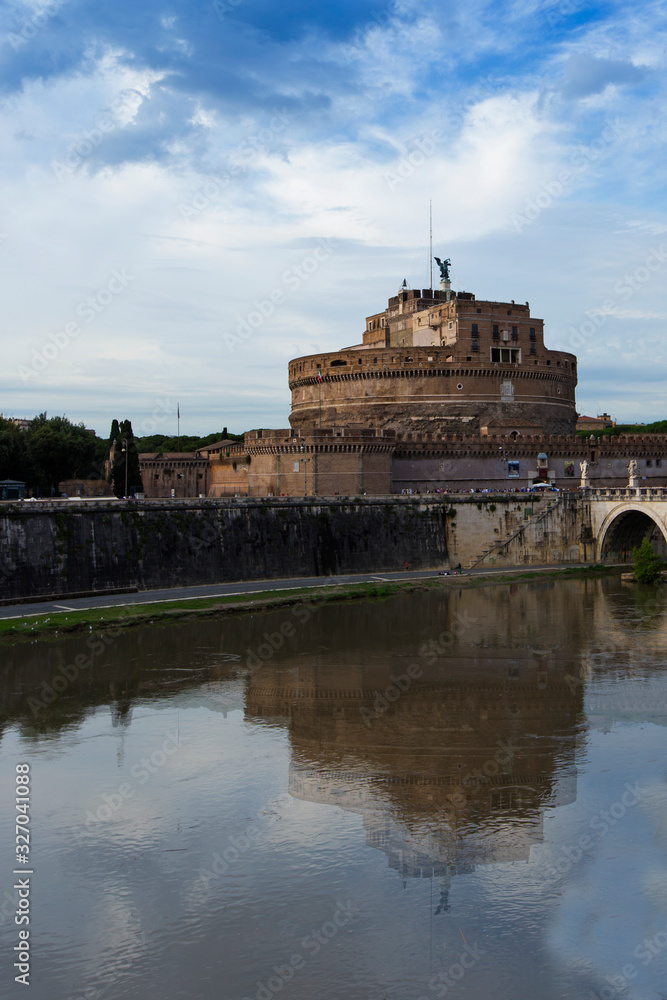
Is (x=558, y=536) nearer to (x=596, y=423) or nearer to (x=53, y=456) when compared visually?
(x=53, y=456)

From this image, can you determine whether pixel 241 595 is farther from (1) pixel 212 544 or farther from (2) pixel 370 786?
(2) pixel 370 786

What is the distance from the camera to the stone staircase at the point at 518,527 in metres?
55.7

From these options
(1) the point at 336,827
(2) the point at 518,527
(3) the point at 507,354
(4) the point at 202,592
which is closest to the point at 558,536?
(2) the point at 518,527

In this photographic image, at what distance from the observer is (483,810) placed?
57.4 feet

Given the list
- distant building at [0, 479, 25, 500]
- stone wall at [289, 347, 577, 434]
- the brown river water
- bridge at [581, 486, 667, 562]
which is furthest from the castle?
the brown river water

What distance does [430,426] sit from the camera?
6888 cm

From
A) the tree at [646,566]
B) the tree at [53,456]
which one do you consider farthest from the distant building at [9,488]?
the tree at [646,566]

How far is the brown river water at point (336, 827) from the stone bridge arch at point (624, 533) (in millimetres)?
24499

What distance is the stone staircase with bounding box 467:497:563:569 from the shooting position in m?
55.7

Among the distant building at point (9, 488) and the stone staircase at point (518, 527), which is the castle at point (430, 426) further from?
the distant building at point (9, 488)

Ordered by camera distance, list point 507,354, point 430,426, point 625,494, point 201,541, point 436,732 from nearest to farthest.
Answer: point 436,732, point 201,541, point 625,494, point 430,426, point 507,354

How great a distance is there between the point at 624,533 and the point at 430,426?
18.9 m

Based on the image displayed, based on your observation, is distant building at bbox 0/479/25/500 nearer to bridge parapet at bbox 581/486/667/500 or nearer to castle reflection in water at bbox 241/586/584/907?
castle reflection in water at bbox 241/586/584/907

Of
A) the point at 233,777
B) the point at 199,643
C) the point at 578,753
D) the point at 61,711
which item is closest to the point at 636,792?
the point at 578,753
